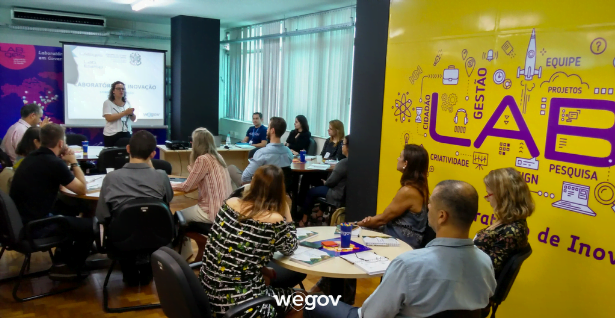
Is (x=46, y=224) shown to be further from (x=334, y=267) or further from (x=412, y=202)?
(x=412, y=202)

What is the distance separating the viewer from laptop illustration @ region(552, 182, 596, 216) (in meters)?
2.67

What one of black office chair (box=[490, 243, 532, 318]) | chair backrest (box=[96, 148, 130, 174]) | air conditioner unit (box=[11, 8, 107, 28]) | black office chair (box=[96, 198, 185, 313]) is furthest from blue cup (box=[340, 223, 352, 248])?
air conditioner unit (box=[11, 8, 107, 28])

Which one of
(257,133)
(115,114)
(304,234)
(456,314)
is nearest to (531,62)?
(304,234)

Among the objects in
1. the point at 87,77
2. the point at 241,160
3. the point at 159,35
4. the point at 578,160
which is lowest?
the point at 241,160

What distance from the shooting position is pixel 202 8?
8.04m

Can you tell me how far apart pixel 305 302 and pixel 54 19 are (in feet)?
29.8

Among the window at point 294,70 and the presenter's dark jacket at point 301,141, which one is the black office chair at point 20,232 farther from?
the window at point 294,70

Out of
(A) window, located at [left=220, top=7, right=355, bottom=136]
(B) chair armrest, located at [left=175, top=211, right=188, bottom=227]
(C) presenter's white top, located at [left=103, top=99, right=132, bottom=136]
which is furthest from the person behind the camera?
(A) window, located at [left=220, top=7, right=355, bottom=136]

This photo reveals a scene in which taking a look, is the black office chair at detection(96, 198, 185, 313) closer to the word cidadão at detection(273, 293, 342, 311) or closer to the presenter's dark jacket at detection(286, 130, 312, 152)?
the word cidadão at detection(273, 293, 342, 311)

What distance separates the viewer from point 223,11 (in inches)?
328

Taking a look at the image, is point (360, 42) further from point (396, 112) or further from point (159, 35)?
point (159, 35)

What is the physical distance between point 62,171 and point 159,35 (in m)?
7.97

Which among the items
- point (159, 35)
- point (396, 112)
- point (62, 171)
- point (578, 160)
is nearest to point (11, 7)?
point (159, 35)

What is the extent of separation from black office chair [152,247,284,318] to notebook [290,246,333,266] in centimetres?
34
